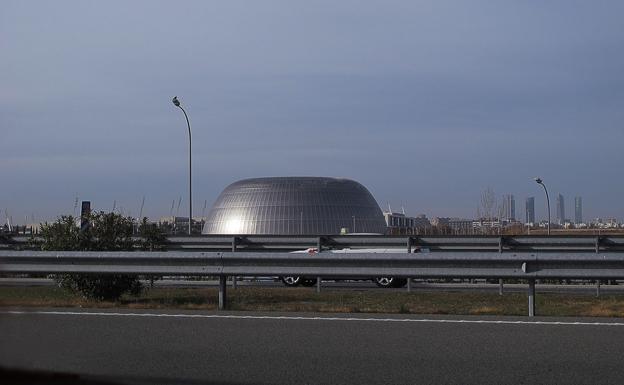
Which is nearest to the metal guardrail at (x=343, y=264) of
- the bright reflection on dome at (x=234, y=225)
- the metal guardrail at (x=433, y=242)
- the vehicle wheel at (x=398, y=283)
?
the metal guardrail at (x=433, y=242)

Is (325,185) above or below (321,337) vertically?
above

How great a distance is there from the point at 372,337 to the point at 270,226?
78.1m

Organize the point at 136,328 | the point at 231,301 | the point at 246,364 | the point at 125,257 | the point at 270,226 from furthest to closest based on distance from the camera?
the point at 270,226, the point at 231,301, the point at 125,257, the point at 136,328, the point at 246,364


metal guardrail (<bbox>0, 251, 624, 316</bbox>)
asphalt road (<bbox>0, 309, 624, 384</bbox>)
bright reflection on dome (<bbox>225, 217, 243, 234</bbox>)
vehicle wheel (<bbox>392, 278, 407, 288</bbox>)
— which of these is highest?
bright reflection on dome (<bbox>225, 217, 243, 234</bbox>)

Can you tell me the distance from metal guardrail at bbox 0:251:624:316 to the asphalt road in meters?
0.77

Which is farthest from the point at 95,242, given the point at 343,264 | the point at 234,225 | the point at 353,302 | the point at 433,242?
the point at 234,225

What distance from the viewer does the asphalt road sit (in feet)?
22.3

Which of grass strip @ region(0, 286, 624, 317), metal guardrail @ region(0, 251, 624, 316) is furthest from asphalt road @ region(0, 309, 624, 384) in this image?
grass strip @ region(0, 286, 624, 317)

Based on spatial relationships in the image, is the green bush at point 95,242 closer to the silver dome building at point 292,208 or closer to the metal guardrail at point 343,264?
the metal guardrail at point 343,264

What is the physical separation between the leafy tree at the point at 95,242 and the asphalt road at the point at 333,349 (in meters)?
2.46

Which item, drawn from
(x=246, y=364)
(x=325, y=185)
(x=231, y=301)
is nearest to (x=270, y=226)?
(x=325, y=185)

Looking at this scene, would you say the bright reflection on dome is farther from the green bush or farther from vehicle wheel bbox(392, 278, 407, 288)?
the green bush

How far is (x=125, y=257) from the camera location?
11.6m

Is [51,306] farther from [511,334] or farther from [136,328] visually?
[511,334]
